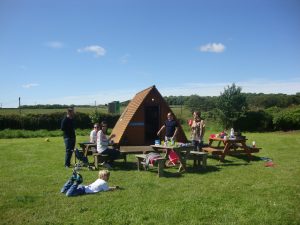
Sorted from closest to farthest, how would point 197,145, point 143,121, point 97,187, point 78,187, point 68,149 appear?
point 78,187 < point 97,187 < point 68,149 < point 197,145 < point 143,121

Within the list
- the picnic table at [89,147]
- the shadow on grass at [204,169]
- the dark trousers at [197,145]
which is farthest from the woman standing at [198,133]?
the picnic table at [89,147]

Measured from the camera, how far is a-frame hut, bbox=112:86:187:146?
14.9 metres

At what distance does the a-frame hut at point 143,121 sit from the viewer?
1492cm

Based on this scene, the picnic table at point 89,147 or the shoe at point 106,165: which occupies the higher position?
the picnic table at point 89,147

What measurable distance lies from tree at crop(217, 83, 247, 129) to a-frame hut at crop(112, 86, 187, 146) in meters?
12.2

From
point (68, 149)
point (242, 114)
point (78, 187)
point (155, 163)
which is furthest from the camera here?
point (242, 114)

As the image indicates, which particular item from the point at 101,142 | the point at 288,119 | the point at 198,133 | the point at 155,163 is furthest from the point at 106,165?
the point at 288,119

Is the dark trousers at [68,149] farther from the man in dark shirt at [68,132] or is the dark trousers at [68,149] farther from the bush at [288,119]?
the bush at [288,119]

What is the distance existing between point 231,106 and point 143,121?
13.6 m

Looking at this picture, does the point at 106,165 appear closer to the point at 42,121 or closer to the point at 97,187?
the point at 97,187

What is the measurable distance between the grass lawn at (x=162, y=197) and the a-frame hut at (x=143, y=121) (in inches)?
174

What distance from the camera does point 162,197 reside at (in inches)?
275

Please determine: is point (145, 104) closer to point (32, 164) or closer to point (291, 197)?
point (32, 164)

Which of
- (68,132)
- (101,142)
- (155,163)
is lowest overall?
(155,163)
